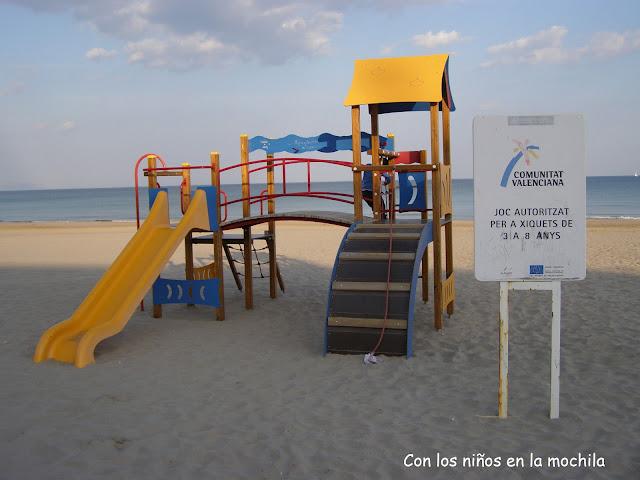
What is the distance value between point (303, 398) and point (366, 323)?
1.42 m

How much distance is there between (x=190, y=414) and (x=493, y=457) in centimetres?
230

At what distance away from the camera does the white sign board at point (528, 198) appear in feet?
15.1

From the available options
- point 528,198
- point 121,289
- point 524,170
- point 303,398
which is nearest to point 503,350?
point 528,198

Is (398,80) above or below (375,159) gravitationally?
above

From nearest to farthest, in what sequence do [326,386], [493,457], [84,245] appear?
[493,457], [326,386], [84,245]

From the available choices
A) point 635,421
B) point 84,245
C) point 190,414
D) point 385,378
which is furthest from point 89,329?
point 84,245

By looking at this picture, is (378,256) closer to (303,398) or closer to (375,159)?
(303,398)

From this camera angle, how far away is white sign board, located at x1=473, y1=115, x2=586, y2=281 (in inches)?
181

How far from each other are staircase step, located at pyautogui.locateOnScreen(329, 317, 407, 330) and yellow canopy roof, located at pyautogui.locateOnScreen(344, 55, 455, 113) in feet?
8.97

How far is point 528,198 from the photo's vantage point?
4.63 m

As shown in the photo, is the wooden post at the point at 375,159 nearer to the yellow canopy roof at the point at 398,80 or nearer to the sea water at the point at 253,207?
the yellow canopy roof at the point at 398,80

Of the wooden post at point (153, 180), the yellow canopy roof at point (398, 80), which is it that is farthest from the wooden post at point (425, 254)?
the wooden post at point (153, 180)

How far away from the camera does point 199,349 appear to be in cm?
721

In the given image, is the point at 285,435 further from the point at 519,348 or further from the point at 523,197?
the point at 519,348
